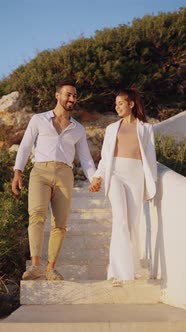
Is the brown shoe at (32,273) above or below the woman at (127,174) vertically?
below

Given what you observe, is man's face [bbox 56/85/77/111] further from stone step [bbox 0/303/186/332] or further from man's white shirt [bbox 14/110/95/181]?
stone step [bbox 0/303/186/332]

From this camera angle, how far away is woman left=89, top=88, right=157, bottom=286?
5.55 meters

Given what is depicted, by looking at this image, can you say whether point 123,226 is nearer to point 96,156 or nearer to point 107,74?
point 96,156

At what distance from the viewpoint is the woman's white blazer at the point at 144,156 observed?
5.70 meters

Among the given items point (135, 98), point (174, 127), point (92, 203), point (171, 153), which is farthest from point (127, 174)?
point (174, 127)

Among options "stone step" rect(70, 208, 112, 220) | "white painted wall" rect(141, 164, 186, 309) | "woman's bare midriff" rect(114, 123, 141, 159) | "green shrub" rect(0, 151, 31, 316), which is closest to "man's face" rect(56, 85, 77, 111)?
"woman's bare midriff" rect(114, 123, 141, 159)

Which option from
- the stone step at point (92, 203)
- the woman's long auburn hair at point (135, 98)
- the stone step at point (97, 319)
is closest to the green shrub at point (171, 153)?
the stone step at point (92, 203)

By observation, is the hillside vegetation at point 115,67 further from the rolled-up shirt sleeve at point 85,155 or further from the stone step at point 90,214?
the rolled-up shirt sleeve at point 85,155

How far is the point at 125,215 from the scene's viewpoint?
18.4 ft

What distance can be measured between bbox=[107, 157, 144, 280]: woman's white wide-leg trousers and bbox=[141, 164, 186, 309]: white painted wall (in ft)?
0.75

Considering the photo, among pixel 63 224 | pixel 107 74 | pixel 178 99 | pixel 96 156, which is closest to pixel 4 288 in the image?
pixel 63 224

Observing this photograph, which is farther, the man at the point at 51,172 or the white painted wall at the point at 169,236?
the man at the point at 51,172

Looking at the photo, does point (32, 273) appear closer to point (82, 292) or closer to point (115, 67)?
point (82, 292)

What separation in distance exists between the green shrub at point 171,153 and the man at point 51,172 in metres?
3.55
